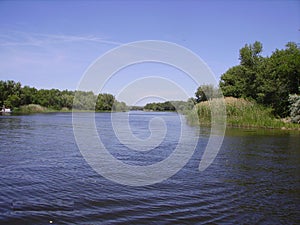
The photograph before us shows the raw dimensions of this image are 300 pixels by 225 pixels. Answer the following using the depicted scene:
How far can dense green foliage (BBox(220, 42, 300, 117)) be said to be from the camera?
41119mm

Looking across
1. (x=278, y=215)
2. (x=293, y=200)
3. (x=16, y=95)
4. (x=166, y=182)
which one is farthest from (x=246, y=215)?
(x=16, y=95)

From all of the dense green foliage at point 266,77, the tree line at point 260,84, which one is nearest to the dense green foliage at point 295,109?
the tree line at point 260,84

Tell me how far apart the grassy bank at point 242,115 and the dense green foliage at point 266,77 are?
2.57m

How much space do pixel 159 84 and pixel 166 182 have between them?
8413mm

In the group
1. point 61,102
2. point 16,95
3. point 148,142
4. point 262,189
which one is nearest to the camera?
point 262,189

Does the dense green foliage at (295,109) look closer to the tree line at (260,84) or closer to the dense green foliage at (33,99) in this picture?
the tree line at (260,84)

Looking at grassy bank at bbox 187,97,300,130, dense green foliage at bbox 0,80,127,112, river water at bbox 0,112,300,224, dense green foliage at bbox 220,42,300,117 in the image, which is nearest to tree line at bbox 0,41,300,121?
dense green foliage at bbox 220,42,300,117

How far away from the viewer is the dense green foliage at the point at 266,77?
41.1m

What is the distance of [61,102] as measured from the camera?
385 ft

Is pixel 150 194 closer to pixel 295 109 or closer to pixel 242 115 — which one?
pixel 295 109

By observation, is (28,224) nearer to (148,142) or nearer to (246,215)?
(246,215)

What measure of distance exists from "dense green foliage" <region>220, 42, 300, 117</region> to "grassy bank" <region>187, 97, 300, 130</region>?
257cm

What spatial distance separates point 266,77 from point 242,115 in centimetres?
979

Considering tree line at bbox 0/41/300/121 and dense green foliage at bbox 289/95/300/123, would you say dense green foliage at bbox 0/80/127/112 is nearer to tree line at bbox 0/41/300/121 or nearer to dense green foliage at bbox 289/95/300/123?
tree line at bbox 0/41/300/121
